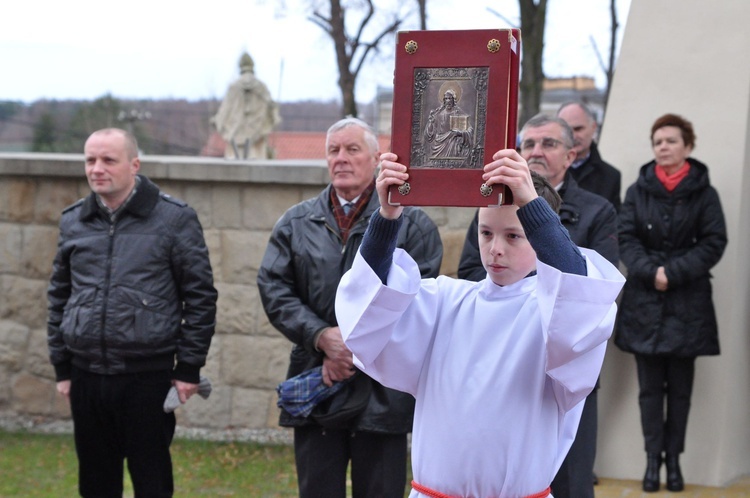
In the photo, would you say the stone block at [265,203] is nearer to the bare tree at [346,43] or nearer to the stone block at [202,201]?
the stone block at [202,201]

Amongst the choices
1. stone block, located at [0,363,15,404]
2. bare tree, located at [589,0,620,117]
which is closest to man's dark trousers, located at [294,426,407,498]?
stone block, located at [0,363,15,404]

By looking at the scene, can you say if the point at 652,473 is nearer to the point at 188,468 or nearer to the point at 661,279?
the point at 661,279

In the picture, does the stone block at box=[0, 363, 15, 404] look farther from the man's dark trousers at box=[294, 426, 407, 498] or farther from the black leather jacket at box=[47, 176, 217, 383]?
the man's dark trousers at box=[294, 426, 407, 498]

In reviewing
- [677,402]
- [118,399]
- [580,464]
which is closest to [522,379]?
[580,464]

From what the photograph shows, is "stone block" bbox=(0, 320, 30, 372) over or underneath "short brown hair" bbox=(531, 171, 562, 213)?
underneath

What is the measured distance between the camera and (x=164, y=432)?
5293 mm

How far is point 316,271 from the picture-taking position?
472 cm

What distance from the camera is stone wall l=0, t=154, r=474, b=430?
305 inches

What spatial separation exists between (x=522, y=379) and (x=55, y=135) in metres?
28.9

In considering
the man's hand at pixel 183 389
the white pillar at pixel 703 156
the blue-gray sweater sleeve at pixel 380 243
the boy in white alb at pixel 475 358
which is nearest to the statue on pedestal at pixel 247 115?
the white pillar at pixel 703 156

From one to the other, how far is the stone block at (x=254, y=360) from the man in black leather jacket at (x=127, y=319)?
7.97 feet

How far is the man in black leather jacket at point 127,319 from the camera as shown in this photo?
5176mm

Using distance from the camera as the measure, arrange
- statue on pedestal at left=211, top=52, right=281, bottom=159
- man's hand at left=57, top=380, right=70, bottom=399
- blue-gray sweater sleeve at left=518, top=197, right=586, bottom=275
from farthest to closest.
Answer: statue on pedestal at left=211, top=52, right=281, bottom=159 < man's hand at left=57, top=380, right=70, bottom=399 < blue-gray sweater sleeve at left=518, top=197, right=586, bottom=275

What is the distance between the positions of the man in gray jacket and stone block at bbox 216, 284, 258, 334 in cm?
299
